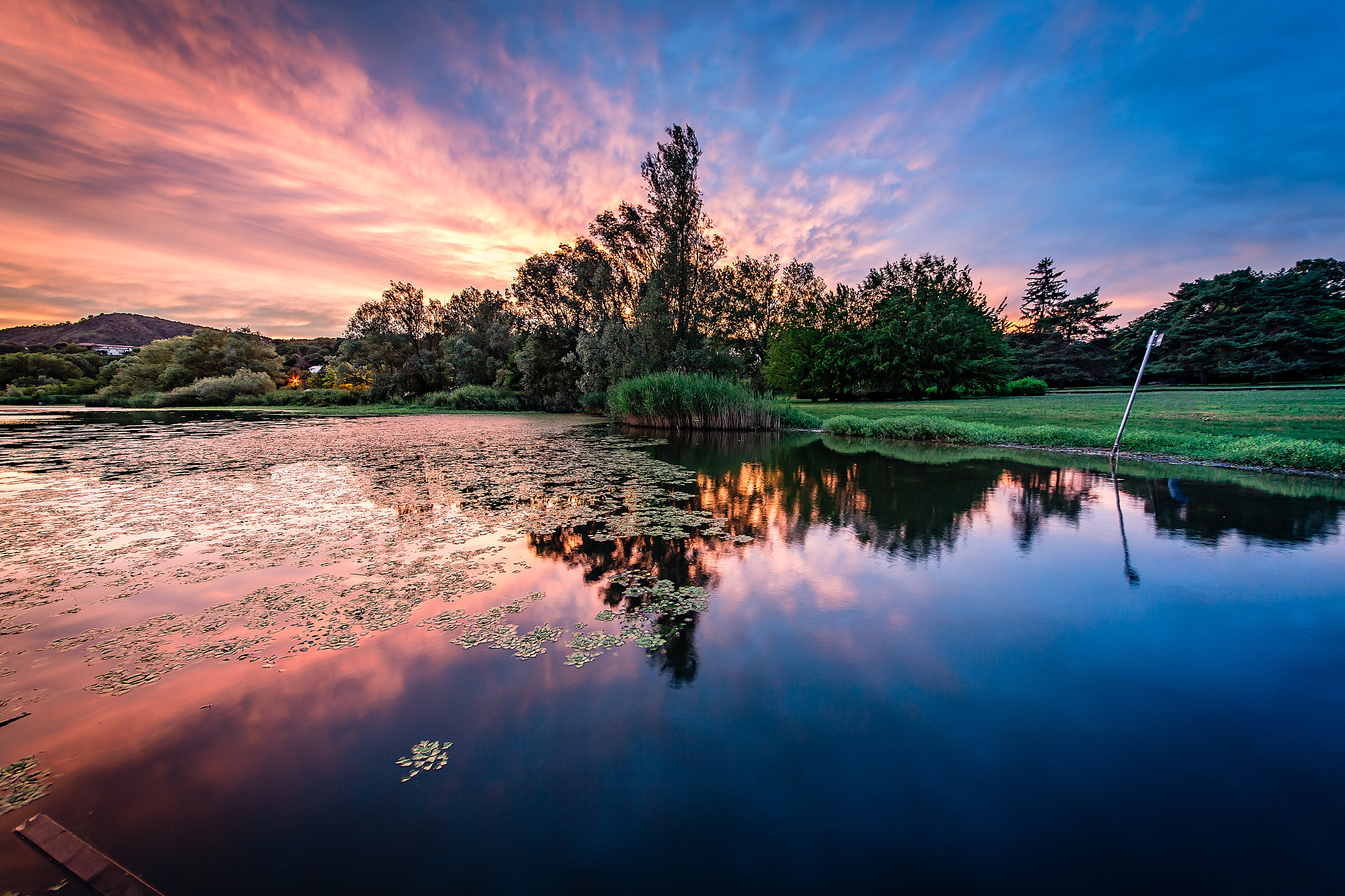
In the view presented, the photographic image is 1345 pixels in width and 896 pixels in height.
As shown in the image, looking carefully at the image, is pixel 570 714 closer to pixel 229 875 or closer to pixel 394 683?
pixel 394 683

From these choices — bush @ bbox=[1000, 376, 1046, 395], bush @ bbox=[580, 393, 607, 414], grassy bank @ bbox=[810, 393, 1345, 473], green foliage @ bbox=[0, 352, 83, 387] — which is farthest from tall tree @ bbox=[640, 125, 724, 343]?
green foliage @ bbox=[0, 352, 83, 387]

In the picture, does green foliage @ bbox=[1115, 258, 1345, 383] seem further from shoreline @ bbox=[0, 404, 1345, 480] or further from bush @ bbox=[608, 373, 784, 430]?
bush @ bbox=[608, 373, 784, 430]

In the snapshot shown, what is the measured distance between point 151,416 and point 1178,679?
3120 centimetres

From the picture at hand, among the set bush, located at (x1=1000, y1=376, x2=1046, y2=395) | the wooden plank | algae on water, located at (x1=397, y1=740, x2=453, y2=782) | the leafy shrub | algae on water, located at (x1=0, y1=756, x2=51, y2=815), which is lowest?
algae on water, located at (x1=397, y1=740, x2=453, y2=782)

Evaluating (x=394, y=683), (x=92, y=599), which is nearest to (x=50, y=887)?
(x=394, y=683)

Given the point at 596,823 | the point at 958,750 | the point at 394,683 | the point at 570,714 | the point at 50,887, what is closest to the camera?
the point at 50,887

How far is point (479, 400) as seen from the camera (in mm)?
31156

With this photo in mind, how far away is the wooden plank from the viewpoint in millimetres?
1371

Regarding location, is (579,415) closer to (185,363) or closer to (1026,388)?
(1026,388)

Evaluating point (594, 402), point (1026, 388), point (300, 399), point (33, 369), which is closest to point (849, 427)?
point (594, 402)

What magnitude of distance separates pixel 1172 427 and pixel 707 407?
37.3 ft

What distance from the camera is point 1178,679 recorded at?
2508mm

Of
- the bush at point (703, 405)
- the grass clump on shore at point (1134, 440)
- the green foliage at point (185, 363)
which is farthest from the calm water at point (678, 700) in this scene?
the green foliage at point (185, 363)

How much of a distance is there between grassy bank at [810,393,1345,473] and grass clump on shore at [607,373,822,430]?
169 cm
